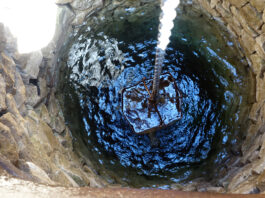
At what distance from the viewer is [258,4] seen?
264 cm

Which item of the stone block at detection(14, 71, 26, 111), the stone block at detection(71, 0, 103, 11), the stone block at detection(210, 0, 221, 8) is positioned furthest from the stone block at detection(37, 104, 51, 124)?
the stone block at detection(210, 0, 221, 8)

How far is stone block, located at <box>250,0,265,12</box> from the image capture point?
8.51 feet

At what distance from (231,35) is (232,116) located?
112cm

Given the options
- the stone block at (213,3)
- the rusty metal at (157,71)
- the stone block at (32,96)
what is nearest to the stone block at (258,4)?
the stone block at (213,3)

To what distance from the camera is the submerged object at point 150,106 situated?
2.94 metres

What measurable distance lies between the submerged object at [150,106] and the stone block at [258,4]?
124cm

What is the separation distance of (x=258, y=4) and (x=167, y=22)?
3.88 ft

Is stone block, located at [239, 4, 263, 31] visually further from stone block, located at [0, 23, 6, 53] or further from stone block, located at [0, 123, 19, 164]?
stone block, located at [0, 123, 19, 164]

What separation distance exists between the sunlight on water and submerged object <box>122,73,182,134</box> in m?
0.57

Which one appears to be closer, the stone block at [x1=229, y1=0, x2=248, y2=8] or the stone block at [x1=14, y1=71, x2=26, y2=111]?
the stone block at [x1=14, y1=71, x2=26, y2=111]

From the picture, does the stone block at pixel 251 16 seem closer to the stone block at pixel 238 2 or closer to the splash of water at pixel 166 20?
the stone block at pixel 238 2

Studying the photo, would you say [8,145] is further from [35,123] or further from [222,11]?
[222,11]

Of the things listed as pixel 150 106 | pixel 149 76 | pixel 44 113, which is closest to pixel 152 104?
pixel 150 106

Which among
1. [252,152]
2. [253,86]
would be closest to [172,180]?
[252,152]
